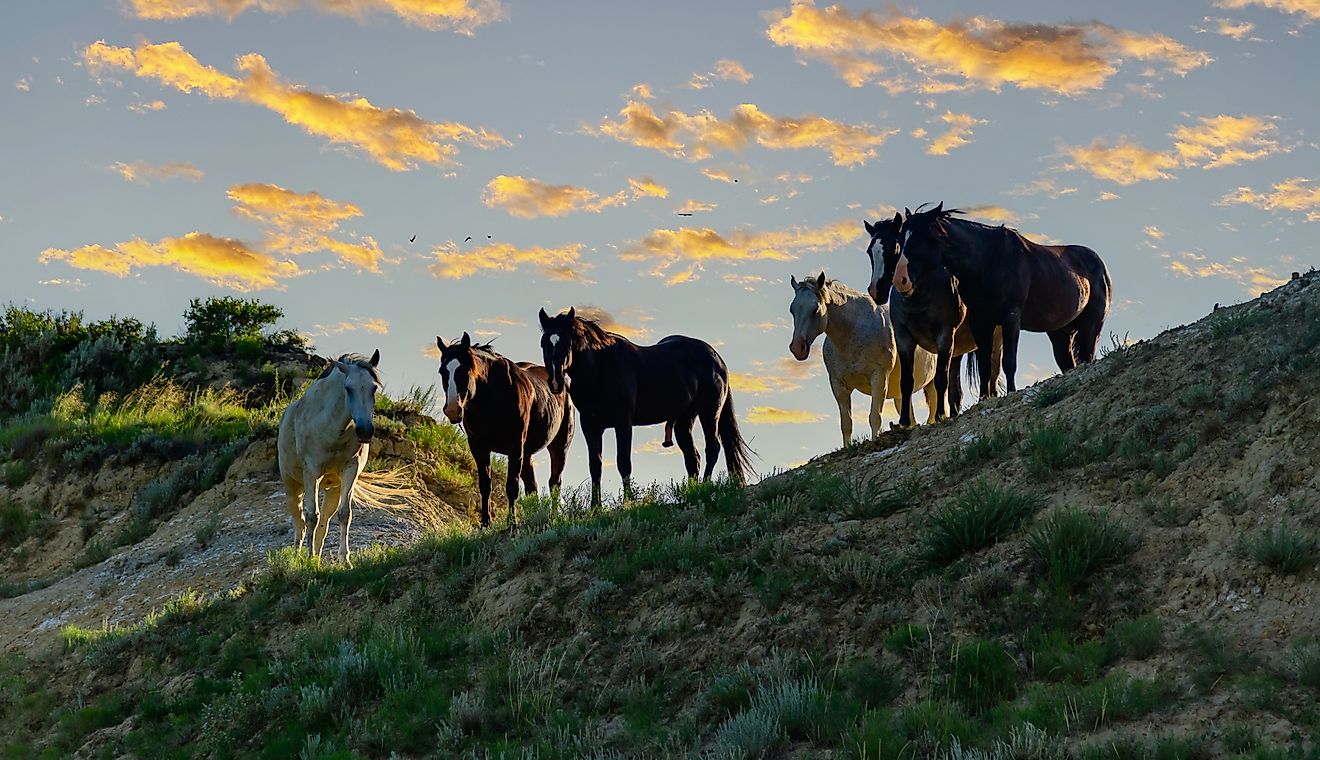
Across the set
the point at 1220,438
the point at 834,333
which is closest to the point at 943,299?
the point at 834,333

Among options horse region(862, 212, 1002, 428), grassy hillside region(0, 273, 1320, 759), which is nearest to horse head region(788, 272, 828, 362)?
horse region(862, 212, 1002, 428)

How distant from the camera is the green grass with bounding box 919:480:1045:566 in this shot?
10.3 m

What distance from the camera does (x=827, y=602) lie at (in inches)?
398

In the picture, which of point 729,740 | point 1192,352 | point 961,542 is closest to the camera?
point 729,740

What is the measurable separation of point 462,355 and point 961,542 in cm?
807

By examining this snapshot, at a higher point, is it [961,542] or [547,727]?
[961,542]

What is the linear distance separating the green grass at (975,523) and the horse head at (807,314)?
6448 mm

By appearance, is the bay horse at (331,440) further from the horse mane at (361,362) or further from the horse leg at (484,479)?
the horse leg at (484,479)

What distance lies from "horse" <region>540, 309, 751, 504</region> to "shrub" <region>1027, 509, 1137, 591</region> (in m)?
5.15

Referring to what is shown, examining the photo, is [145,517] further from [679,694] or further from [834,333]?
[679,694]

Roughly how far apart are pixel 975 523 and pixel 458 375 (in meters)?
7.88

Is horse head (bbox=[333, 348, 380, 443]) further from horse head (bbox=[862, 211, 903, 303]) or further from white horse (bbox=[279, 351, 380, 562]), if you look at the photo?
horse head (bbox=[862, 211, 903, 303])

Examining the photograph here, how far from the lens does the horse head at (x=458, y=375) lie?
15.6m

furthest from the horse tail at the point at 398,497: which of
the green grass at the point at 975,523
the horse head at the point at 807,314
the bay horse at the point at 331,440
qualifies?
the green grass at the point at 975,523
